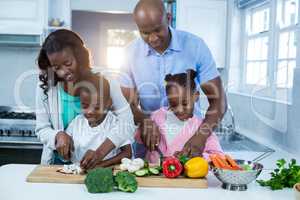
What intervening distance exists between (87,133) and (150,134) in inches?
9.1

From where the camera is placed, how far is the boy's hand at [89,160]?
1164mm

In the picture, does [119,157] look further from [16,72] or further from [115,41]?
[115,41]

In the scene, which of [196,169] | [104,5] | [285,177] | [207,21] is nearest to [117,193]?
[196,169]

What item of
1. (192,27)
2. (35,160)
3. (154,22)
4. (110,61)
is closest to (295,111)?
(154,22)

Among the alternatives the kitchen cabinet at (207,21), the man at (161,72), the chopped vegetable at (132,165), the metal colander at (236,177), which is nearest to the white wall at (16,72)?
the kitchen cabinet at (207,21)

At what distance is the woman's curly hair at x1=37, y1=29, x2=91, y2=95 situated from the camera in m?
1.19

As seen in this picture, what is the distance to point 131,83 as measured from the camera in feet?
4.56

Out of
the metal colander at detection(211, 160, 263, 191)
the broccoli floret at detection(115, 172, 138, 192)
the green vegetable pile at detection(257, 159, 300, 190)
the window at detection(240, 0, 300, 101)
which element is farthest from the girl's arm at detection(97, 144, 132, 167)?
the window at detection(240, 0, 300, 101)

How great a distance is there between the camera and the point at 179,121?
1.46 meters

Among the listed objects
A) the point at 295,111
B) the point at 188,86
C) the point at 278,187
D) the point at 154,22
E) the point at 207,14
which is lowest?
the point at 278,187

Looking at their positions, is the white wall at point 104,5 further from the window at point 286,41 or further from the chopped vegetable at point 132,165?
the chopped vegetable at point 132,165

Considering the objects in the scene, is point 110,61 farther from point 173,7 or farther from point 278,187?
point 278,187

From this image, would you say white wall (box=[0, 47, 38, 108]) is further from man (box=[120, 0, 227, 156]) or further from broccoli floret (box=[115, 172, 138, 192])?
broccoli floret (box=[115, 172, 138, 192])

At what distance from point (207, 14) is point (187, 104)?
1.37 meters
